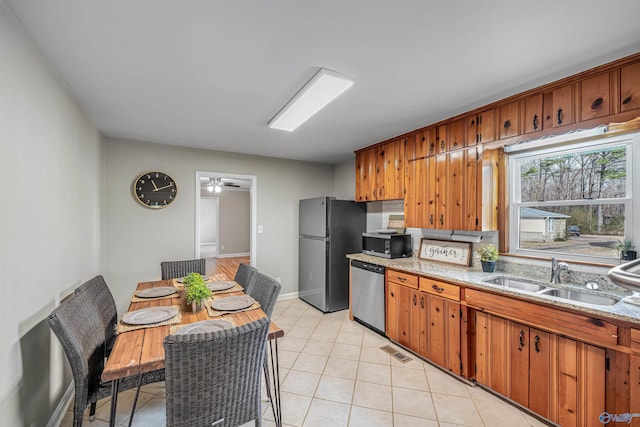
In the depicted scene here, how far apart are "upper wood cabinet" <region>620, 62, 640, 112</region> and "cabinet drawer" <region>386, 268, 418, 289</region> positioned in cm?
187

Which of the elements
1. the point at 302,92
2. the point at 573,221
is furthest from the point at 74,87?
the point at 573,221

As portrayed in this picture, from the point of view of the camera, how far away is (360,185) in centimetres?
399

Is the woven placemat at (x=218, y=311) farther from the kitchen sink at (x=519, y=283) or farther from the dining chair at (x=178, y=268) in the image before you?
the kitchen sink at (x=519, y=283)

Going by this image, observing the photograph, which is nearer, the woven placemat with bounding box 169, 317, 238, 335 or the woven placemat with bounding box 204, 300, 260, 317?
the woven placemat with bounding box 169, 317, 238, 335

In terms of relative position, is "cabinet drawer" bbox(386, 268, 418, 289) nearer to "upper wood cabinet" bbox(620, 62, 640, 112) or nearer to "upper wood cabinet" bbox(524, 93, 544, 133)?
"upper wood cabinet" bbox(524, 93, 544, 133)

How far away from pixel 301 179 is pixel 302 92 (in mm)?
2693

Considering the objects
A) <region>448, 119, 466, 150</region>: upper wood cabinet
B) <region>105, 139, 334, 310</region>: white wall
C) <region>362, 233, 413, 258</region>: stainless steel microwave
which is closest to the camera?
<region>448, 119, 466, 150</region>: upper wood cabinet

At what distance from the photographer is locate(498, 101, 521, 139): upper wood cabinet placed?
225 centimetres

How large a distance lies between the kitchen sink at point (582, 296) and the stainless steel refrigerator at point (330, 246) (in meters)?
2.40

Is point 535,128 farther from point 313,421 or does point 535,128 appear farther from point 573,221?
point 313,421

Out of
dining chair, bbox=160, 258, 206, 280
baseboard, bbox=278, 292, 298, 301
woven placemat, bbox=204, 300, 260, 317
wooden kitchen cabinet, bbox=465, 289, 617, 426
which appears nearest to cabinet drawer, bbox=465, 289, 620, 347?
wooden kitchen cabinet, bbox=465, 289, 617, 426

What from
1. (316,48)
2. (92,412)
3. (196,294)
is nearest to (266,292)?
(196,294)

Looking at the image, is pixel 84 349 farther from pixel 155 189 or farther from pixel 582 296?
pixel 582 296

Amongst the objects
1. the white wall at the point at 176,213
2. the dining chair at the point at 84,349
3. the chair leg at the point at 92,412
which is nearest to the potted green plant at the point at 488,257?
the dining chair at the point at 84,349
